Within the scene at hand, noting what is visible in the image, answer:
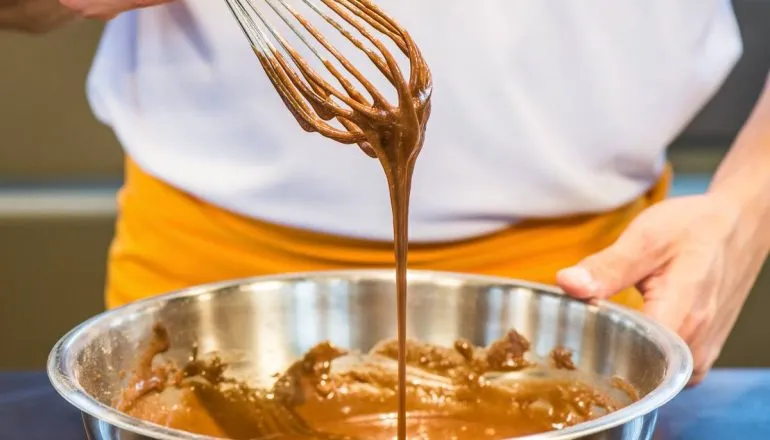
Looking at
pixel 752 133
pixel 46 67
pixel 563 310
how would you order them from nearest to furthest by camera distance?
pixel 563 310, pixel 752 133, pixel 46 67

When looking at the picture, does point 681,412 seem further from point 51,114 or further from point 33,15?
point 51,114

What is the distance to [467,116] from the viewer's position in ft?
3.07

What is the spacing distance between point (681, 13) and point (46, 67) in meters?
1.15

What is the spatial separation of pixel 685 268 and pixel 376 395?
29cm

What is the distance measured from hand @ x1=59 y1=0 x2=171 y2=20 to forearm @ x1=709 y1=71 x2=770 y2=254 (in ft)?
1.85

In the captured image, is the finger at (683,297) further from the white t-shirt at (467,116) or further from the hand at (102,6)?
the hand at (102,6)

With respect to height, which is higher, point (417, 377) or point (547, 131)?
point (547, 131)

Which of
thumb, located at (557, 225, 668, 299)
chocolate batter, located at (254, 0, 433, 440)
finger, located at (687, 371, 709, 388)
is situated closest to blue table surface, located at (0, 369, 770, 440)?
finger, located at (687, 371, 709, 388)

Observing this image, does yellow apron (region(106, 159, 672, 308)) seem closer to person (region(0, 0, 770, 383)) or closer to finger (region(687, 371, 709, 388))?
person (region(0, 0, 770, 383))

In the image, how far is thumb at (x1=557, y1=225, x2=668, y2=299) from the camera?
812 millimetres

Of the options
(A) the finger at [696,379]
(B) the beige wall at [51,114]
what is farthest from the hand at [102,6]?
(B) the beige wall at [51,114]

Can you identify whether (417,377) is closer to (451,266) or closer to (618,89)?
(451,266)

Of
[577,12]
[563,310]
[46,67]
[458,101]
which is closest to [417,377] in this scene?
[563,310]

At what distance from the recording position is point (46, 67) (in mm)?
1757
